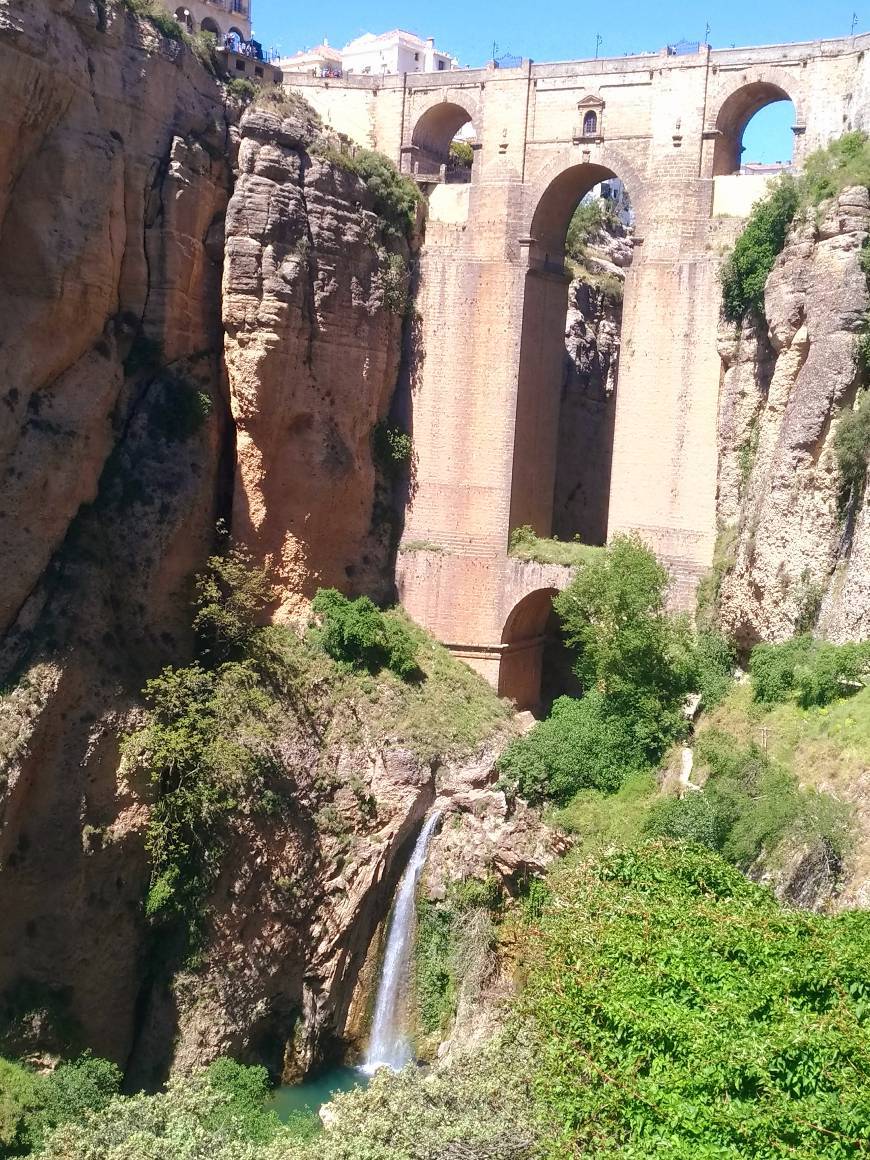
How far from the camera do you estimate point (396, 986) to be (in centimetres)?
2183

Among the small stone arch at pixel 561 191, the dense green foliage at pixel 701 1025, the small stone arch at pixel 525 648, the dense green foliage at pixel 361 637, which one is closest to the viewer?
the dense green foliage at pixel 701 1025

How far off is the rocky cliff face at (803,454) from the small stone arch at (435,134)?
7.95 m

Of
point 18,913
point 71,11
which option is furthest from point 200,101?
point 18,913

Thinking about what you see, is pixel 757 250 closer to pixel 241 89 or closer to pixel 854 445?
pixel 854 445

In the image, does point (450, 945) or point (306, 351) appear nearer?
point (450, 945)

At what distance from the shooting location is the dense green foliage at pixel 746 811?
1675 cm

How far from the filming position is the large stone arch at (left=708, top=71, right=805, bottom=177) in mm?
24891

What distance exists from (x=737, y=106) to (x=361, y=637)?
38.9 feet

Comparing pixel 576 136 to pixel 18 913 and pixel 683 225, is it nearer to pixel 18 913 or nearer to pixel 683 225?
Answer: pixel 683 225

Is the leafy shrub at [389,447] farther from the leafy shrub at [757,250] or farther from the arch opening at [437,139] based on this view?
the leafy shrub at [757,250]

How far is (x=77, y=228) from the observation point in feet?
70.8

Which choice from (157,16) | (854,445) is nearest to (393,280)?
(157,16)

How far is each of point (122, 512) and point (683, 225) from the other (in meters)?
11.0

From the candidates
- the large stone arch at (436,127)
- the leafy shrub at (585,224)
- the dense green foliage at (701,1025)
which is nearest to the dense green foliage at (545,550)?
the large stone arch at (436,127)
